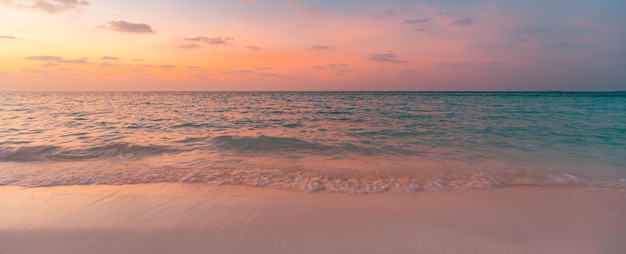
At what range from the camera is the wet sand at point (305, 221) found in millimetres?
3496

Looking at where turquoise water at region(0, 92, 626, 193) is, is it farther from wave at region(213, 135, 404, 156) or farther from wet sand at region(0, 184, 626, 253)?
wet sand at region(0, 184, 626, 253)

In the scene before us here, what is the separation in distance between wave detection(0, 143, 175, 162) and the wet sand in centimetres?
334

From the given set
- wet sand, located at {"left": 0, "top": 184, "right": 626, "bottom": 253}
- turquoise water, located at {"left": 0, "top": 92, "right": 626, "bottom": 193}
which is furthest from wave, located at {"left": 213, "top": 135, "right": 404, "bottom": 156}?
wet sand, located at {"left": 0, "top": 184, "right": 626, "bottom": 253}

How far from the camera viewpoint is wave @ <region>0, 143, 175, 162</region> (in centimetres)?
853

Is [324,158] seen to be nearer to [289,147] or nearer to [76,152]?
[289,147]

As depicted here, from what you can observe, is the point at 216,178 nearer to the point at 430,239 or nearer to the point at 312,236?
the point at 312,236

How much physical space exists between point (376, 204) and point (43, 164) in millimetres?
8913

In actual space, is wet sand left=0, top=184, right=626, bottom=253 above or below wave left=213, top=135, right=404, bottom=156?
below

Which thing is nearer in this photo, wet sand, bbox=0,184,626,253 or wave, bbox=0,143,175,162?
wet sand, bbox=0,184,626,253

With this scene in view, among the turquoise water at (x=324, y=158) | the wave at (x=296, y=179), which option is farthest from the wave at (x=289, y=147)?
the wave at (x=296, y=179)

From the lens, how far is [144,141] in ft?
36.6

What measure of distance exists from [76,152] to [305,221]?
9047 mm

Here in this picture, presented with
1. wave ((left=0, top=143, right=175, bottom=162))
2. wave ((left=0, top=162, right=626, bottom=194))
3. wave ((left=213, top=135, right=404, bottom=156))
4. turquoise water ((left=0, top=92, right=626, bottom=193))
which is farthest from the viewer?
wave ((left=213, top=135, right=404, bottom=156))

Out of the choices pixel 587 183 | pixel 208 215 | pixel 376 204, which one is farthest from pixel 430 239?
pixel 587 183
